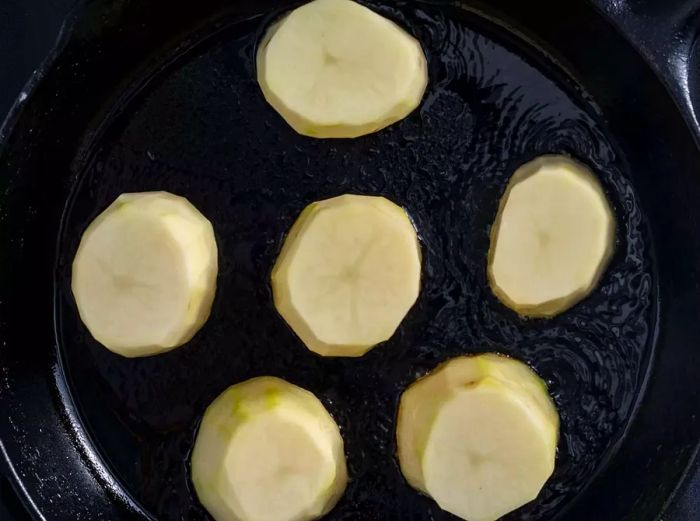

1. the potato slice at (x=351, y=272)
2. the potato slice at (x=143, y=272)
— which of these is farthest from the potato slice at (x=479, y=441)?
the potato slice at (x=143, y=272)

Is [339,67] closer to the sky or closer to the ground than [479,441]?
closer to the sky

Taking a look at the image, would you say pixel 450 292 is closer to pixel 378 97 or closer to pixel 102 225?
pixel 378 97

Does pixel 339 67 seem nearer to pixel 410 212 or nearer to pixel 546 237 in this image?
pixel 410 212

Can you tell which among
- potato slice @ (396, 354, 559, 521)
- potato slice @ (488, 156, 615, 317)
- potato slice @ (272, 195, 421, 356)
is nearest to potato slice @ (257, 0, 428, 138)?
potato slice @ (272, 195, 421, 356)

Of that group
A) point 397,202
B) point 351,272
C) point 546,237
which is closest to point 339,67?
→ point 397,202

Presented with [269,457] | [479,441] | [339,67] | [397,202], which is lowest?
[269,457]
